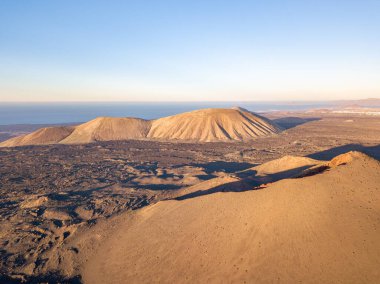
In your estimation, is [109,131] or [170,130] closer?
[170,130]

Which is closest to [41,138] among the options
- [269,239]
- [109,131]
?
[109,131]

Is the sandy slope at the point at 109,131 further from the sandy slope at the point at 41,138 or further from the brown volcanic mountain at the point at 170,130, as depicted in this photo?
the sandy slope at the point at 41,138

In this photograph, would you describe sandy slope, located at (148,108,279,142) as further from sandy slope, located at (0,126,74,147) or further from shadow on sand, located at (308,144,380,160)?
sandy slope, located at (0,126,74,147)

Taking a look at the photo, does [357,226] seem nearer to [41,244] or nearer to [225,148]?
[41,244]

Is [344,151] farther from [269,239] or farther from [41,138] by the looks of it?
[41,138]

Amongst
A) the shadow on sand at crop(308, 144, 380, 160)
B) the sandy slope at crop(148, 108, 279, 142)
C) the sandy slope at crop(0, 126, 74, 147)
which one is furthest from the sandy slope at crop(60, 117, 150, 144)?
the shadow on sand at crop(308, 144, 380, 160)

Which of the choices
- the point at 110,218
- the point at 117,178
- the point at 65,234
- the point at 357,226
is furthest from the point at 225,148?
the point at 357,226
